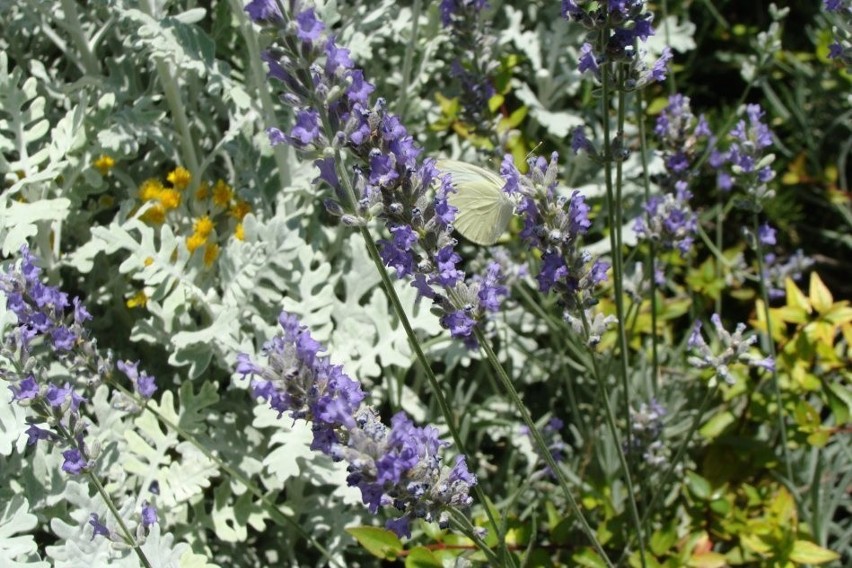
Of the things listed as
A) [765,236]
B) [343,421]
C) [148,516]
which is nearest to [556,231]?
[343,421]

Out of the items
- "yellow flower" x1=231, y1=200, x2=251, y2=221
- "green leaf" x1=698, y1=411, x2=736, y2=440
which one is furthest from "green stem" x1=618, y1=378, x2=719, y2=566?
"yellow flower" x1=231, y1=200, x2=251, y2=221

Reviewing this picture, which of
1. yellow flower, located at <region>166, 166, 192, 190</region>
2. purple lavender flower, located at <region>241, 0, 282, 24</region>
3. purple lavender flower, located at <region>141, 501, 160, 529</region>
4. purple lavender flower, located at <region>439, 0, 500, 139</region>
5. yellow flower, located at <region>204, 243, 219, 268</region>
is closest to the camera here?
purple lavender flower, located at <region>241, 0, 282, 24</region>

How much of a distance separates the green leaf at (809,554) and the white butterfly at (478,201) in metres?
1.20

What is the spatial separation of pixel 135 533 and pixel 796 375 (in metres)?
1.95

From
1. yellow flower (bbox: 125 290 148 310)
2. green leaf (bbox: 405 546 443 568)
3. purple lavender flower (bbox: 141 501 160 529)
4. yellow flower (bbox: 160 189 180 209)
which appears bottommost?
green leaf (bbox: 405 546 443 568)

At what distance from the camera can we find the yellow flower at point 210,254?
9.39ft

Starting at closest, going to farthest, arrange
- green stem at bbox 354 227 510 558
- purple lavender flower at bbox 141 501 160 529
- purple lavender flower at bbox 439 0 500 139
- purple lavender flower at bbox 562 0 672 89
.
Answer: green stem at bbox 354 227 510 558 < purple lavender flower at bbox 562 0 672 89 < purple lavender flower at bbox 141 501 160 529 < purple lavender flower at bbox 439 0 500 139

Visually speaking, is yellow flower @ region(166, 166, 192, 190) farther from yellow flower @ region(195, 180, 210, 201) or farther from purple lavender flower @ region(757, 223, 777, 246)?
purple lavender flower @ region(757, 223, 777, 246)

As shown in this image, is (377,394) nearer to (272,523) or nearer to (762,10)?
(272,523)

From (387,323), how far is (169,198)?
2.57ft

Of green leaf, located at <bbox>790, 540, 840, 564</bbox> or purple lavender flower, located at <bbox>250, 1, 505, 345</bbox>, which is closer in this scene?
purple lavender flower, located at <bbox>250, 1, 505, 345</bbox>

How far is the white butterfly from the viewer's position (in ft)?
7.25

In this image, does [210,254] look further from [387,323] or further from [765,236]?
[765,236]

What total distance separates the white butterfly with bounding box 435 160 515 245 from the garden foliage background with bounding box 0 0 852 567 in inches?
3.7
